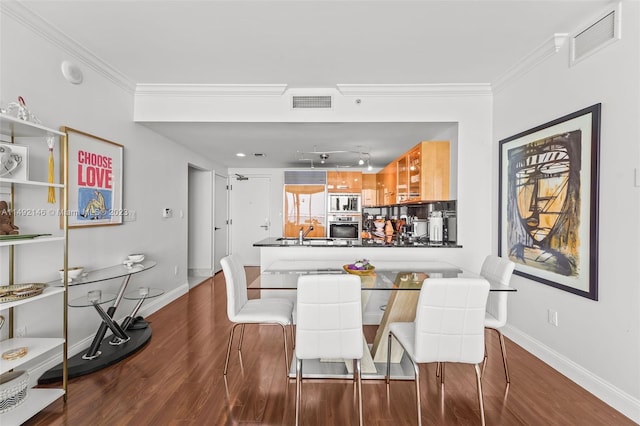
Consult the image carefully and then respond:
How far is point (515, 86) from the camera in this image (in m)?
2.82

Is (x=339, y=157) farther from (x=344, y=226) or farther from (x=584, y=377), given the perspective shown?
(x=584, y=377)

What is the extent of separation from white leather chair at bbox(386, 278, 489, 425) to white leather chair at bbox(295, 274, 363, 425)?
35 cm

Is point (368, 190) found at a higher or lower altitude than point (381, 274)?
higher

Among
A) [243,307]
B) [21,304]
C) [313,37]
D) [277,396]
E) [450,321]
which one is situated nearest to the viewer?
[450,321]

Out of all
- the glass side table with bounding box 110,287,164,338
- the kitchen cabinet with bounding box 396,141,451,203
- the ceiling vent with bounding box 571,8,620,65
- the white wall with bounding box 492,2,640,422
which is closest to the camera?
the white wall with bounding box 492,2,640,422

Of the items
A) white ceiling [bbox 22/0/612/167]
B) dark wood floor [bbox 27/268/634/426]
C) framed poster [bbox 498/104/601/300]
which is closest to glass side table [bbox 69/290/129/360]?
dark wood floor [bbox 27/268/634/426]

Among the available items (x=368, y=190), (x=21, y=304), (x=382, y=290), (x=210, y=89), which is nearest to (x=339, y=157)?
(x=368, y=190)

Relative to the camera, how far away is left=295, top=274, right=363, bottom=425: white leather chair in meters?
1.64

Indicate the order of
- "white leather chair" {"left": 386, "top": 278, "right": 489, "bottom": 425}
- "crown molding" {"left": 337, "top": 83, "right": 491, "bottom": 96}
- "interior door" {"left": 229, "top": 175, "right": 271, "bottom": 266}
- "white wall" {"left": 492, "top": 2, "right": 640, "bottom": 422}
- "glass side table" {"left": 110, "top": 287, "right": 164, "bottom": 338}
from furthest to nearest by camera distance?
1. "interior door" {"left": 229, "top": 175, "right": 271, "bottom": 266}
2. "crown molding" {"left": 337, "top": 83, "right": 491, "bottom": 96}
3. "glass side table" {"left": 110, "top": 287, "right": 164, "bottom": 338}
4. "white wall" {"left": 492, "top": 2, "right": 640, "bottom": 422}
5. "white leather chair" {"left": 386, "top": 278, "right": 489, "bottom": 425}

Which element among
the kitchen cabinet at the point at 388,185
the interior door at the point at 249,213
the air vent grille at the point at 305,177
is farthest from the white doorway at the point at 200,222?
the kitchen cabinet at the point at 388,185

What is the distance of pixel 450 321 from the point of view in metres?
1.62

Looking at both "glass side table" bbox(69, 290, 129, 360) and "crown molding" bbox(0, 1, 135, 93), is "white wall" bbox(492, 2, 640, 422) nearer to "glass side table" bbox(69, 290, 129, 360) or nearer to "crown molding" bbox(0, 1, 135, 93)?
"glass side table" bbox(69, 290, 129, 360)

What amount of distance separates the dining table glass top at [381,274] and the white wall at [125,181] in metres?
1.63

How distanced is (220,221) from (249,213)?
0.70 meters
